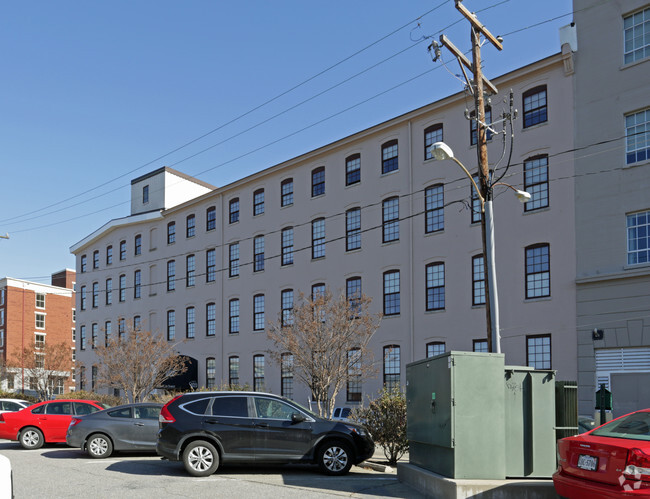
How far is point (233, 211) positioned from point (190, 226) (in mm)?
4961

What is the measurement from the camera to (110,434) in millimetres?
18016

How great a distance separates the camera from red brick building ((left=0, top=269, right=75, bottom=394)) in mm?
78312

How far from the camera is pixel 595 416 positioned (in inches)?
936

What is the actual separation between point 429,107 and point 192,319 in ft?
73.2

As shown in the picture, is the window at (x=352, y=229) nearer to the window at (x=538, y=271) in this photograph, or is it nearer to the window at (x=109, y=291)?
the window at (x=538, y=271)

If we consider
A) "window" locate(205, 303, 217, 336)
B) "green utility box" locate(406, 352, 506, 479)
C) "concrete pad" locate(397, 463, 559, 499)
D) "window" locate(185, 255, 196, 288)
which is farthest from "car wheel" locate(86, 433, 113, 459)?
"window" locate(185, 255, 196, 288)

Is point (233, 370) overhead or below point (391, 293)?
below

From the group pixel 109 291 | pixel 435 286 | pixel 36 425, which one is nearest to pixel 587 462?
pixel 36 425

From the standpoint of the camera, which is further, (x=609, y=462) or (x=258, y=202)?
(x=258, y=202)

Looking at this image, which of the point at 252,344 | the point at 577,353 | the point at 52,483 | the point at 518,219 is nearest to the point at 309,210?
the point at 252,344

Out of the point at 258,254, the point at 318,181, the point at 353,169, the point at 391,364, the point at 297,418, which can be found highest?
the point at 353,169

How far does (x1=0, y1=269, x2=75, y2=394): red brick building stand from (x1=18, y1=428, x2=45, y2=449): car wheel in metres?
56.9

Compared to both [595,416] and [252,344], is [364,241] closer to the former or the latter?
[252,344]

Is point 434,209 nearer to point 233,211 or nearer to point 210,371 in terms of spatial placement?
point 233,211
